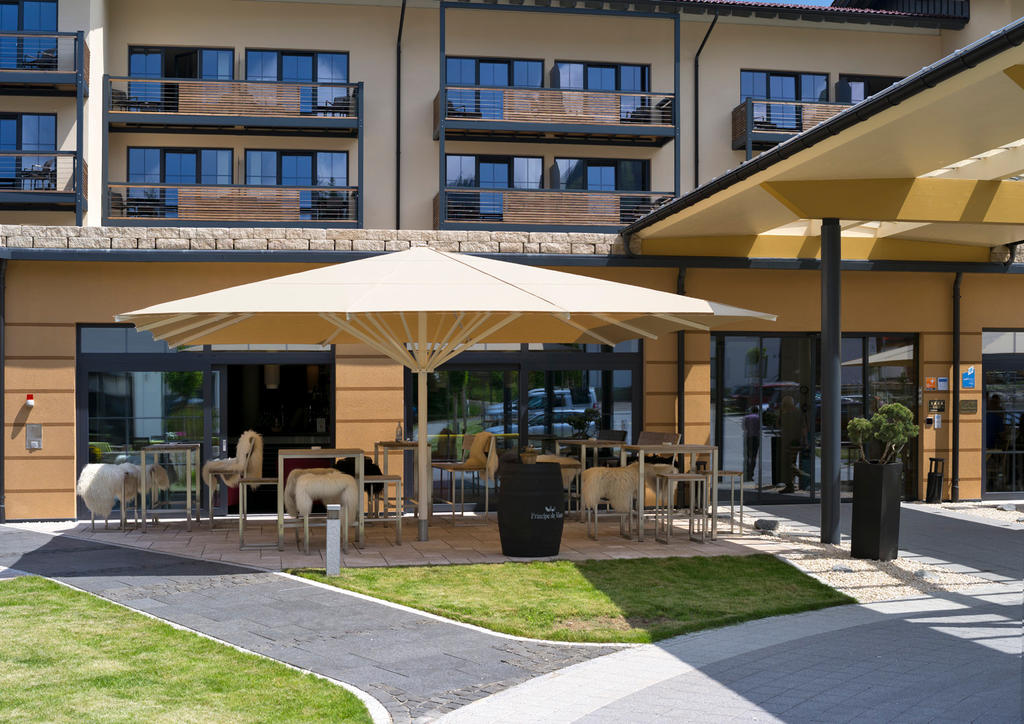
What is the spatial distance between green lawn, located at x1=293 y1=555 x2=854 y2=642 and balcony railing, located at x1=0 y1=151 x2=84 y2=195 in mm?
15382

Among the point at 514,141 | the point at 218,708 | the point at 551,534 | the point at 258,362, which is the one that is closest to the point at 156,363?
the point at 258,362

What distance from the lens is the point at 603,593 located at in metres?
7.88

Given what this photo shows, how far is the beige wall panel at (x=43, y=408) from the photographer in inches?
488

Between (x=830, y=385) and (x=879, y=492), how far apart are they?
1253 millimetres

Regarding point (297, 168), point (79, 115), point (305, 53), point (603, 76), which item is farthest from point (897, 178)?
point (79, 115)

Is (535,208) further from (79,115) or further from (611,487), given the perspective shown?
(611,487)

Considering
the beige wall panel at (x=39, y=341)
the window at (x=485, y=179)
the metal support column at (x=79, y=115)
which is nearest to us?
the beige wall panel at (x=39, y=341)

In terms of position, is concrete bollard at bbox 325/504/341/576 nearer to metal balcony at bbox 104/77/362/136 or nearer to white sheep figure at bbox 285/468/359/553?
white sheep figure at bbox 285/468/359/553

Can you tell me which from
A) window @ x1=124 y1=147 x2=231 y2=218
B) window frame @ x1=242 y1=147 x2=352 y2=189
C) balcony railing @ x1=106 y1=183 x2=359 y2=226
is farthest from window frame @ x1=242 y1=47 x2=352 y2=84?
balcony railing @ x1=106 y1=183 x2=359 y2=226

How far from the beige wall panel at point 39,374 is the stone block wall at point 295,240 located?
4.48 feet

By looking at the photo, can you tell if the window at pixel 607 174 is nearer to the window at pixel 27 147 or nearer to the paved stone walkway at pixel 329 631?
the window at pixel 27 147

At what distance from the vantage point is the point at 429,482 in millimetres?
10656

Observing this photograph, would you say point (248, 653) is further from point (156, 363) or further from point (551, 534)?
point (156, 363)

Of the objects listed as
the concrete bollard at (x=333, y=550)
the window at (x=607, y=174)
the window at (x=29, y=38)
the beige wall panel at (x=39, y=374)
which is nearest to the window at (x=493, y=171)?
the window at (x=607, y=174)
